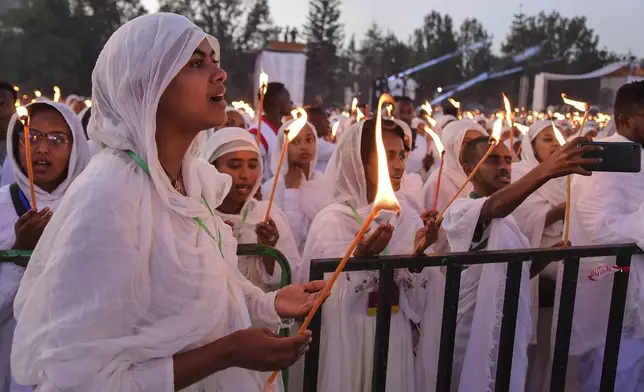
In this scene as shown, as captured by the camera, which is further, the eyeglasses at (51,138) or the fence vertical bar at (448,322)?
the eyeglasses at (51,138)

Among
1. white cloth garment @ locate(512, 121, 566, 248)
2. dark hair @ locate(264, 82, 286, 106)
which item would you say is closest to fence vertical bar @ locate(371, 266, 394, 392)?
white cloth garment @ locate(512, 121, 566, 248)

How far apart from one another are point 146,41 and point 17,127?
1906 mm

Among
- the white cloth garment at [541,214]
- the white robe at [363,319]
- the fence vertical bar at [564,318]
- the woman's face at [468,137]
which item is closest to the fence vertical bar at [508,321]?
the fence vertical bar at [564,318]

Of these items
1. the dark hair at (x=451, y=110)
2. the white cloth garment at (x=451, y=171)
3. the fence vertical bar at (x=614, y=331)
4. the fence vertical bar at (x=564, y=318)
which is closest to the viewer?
the fence vertical bar at (x=564, y=318)

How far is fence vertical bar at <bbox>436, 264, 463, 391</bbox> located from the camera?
2131mm

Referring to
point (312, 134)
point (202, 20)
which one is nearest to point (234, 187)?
point (312, 134)

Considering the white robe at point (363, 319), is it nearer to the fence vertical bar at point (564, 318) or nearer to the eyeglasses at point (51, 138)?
the fence vertical bar at point (564, 318)

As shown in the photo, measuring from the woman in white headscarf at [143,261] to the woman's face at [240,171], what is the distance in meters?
1.70

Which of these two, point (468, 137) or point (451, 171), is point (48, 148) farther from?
point (468, 137)

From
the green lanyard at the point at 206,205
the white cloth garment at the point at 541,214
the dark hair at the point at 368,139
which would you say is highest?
the dark hair at the point at 368,139

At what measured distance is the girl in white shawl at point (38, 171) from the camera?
2.50 metres

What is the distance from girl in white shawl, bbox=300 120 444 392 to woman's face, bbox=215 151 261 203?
52 centimetres

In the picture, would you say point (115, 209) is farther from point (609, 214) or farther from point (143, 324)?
point (609, 214)

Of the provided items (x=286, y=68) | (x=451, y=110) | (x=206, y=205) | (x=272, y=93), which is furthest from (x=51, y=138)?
(x=286, y=68)
